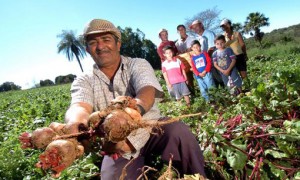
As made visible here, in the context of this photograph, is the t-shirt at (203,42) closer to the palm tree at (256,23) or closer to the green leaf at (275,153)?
the green leaf at (275,153)

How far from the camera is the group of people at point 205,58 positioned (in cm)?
553

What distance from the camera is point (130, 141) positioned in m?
1.98

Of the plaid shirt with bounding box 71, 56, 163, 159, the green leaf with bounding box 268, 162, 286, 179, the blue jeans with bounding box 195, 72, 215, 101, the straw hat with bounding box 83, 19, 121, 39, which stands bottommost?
the green leaf with bounding box 268, 162, 286, 179

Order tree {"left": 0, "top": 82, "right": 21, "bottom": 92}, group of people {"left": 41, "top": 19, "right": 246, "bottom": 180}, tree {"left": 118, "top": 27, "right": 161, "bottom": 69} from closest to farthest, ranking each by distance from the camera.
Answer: group of people {"left": 41, "top": 19, "right": 246, "bottom": 180}, tree {"left": 118, "top": 27, "right": 161, "bottom": 69}, tree {"left": 0, "top": 82, "right": 21, "bottom": 92}

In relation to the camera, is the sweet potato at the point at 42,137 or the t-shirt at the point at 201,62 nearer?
the sweet potato at the point at 42,137

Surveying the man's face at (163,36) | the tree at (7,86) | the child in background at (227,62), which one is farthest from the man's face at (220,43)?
the tree at (7,86)

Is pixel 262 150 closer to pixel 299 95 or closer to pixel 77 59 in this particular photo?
pixel 299 95

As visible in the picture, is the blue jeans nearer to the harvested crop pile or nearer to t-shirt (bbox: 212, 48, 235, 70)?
t-shirt (bbox: 212, 48, 235, 70)

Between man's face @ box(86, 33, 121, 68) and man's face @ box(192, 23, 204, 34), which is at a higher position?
man's face @ box(192, 23, 204, 34)

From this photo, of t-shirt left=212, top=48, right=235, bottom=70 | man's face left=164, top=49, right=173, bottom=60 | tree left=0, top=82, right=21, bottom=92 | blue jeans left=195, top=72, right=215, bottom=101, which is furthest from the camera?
tree left=0, top=82, right=21, bottom=92

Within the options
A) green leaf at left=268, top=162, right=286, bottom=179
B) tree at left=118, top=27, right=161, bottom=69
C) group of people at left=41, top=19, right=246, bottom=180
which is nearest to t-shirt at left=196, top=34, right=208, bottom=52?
group of people at left=41, top=19, right=246, bottom=180

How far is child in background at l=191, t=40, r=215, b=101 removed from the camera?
5.74 m

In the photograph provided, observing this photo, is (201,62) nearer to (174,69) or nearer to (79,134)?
(174,69)

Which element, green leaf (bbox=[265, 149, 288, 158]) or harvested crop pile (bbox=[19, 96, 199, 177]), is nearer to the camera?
harvested crop pile (bbox=[19, 96, 199, 177])
